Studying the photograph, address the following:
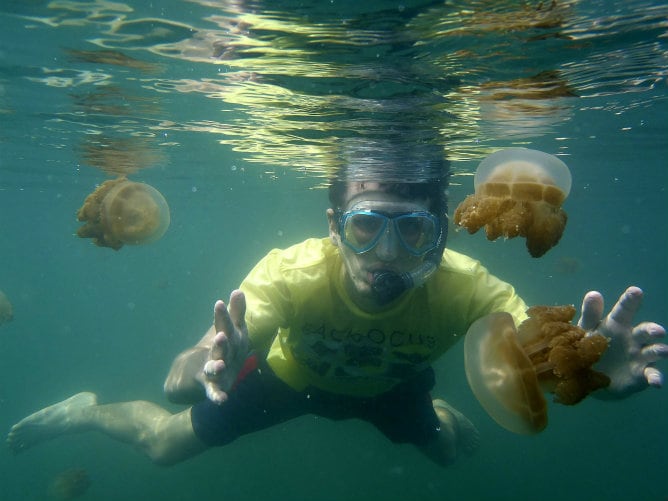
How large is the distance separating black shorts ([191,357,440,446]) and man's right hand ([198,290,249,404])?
3.13 metres

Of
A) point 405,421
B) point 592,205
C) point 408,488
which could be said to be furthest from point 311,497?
point 592,205

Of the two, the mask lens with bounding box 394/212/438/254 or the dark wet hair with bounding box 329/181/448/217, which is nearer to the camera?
the mask lens with bounding box 394/212/438/254

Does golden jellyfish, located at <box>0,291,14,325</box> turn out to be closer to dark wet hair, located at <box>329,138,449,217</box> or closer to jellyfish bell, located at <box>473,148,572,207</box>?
dark wet hair, located at <box>329,138,449,217</box>

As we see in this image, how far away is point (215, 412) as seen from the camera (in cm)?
733

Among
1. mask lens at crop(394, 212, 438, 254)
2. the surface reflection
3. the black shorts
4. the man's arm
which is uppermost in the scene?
the surface reflection

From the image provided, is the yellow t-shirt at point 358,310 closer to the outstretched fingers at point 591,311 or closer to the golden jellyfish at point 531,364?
the outstretched fingers at point 591,311

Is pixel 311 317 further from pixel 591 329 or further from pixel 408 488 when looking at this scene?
pixel 408 488

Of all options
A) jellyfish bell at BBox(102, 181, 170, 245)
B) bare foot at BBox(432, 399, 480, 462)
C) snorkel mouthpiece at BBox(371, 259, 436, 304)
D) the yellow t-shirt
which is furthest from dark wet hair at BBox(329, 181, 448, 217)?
bare foot at BBox(432, 399, 480, 462)

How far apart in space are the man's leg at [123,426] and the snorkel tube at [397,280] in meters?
5.01

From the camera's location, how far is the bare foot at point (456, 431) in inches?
354

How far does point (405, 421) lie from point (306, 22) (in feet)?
19.0

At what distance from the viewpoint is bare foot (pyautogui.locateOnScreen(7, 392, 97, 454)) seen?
10609mm

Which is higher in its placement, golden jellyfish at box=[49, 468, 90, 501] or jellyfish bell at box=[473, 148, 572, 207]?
jellyfish bell at box=[473, 148, 572, 207]

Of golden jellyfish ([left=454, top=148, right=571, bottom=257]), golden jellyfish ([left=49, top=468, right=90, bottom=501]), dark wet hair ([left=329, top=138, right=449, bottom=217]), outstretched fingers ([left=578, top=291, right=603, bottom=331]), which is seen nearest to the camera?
outstretched fingers ([left=578, top=291, right=603, bottom=331])
